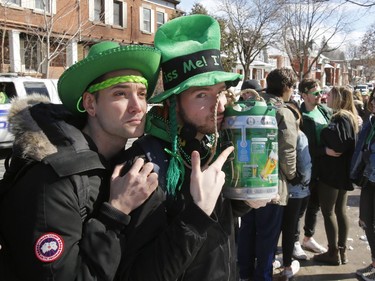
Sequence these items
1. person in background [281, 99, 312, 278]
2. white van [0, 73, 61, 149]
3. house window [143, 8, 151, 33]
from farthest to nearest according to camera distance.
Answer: house window [143, 8, 151, 33] < white van [0, 73, 61, 149] < person in background [281, 99, 312, 278]

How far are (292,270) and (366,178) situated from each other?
1208mm

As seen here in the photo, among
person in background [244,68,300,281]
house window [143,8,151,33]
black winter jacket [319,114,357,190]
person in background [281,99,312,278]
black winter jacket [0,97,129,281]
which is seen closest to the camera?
black winter jacket [0,97,129,281]

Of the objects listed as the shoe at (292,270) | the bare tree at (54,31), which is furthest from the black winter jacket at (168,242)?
the bare tree at (54,31)

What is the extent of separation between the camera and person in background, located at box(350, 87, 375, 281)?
3.68m

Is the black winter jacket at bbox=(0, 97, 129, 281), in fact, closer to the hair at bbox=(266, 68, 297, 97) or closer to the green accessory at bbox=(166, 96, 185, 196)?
→ the green accessory at bbox=(166, 96, 185, 196)

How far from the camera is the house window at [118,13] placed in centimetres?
2158

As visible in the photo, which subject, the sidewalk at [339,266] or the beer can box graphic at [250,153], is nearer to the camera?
the beer can box graphic at [250,153]

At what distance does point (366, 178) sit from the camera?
3.70 m

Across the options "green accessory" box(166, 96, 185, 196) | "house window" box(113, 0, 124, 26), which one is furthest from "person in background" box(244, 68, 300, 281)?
"house window" box(113, 0, 124, 26)

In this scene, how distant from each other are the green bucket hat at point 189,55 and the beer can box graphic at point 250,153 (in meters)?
0.19

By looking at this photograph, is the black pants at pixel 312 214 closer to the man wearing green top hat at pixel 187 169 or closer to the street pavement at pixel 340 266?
the street pavement at pixel 340 266

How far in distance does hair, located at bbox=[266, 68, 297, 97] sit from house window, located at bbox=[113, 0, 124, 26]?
19.8 metres

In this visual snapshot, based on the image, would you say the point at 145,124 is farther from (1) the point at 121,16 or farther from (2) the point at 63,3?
(1) the point at 121,16

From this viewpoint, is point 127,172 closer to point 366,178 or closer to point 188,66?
point 188,66
